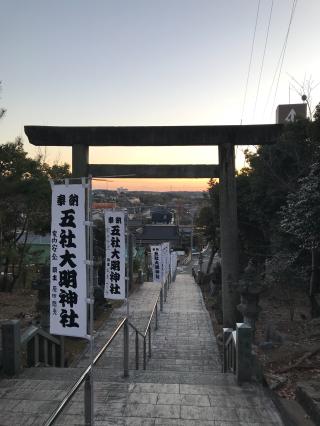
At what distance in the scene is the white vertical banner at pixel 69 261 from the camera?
421cm

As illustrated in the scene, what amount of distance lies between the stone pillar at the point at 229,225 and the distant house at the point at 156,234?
42.3 metres

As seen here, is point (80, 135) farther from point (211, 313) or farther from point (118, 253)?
point (211, 313)

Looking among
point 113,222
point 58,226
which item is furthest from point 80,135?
point 58,226

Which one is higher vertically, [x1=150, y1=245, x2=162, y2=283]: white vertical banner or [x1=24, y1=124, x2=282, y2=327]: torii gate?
[x1=24, y1=124, x2=282, y2=327]: torii gate

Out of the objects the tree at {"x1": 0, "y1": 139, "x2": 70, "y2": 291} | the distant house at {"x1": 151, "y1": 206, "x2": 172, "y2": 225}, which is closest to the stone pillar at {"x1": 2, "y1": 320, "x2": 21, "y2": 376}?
the tree at {"x1": 0, "y1": 139, "x2": 70, "y2": 291}

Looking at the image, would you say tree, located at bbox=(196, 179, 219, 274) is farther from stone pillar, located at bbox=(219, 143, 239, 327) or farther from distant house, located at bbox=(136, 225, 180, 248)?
distant house, located at bbox=(136, 225, 180, 248)

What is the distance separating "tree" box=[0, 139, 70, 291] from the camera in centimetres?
1371

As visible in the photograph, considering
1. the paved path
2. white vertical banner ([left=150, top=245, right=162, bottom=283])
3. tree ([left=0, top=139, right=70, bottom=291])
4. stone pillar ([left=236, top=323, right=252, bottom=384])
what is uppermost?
tree ([left=0, top=139, right=70, bottom=291])

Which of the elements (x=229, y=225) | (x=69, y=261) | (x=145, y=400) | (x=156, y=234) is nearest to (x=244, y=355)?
(x=145, y=400)

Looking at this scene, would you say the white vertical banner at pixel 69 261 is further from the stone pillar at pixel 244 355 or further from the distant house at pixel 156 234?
the distant house at pixel 156 234

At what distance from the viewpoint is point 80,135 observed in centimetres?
1074

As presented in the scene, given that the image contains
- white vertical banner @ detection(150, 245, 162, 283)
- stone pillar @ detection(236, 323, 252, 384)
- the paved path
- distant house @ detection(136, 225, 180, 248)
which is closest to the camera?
the paved path

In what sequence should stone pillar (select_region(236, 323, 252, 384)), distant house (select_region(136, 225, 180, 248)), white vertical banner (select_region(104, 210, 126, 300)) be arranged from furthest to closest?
distant house (select_region(136, 225, 180, 248)) < white vertical banner (select_region(104, 210, 126, 300)) < stone pillar (select_region(236, 323, 252, 384))

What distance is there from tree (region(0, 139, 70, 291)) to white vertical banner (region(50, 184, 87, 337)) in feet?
29.4
